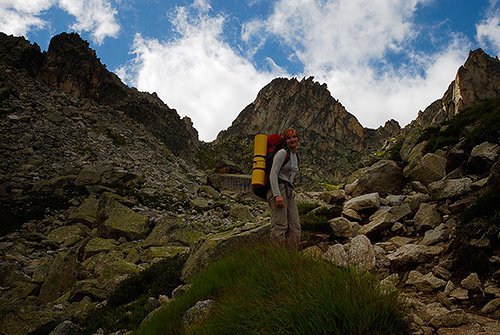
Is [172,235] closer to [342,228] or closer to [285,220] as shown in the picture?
[342,228]

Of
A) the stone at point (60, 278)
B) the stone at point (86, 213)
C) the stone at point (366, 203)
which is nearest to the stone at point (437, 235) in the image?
the stone at point (366, 203)


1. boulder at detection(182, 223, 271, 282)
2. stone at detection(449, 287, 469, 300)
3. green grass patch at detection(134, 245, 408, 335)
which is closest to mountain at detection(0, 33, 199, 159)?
boulder at detection(182, 223, 271, 282)

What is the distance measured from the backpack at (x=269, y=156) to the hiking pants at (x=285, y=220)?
170 mm

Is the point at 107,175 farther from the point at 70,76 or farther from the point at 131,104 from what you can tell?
the point at 131,104

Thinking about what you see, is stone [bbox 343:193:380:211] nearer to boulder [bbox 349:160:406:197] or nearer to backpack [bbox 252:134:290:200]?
boulder [bbox 349:160:406:197]

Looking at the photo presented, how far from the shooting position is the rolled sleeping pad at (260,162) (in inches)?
306

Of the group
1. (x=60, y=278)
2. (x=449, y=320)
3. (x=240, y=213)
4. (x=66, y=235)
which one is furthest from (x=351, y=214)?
(x=66, y=235)

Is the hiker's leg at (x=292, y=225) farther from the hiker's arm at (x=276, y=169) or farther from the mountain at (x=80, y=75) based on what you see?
the mountain at (x=80, y=75)

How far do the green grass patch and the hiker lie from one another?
83.2 inches

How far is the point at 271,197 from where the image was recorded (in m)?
7.80

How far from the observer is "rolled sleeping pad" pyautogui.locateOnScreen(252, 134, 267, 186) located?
7770 mm

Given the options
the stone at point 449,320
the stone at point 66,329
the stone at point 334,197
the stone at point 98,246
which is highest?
the stone at point 334,197

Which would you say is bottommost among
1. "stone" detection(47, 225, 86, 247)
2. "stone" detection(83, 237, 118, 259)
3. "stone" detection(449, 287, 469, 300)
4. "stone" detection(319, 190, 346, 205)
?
"stone" detection(449, 287, 469, 300)

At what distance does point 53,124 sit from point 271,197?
2685 cm
